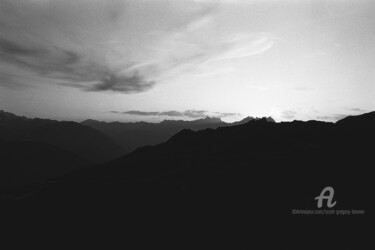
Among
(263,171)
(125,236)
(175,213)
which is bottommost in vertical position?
(125,236)

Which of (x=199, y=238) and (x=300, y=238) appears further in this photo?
(x=199, y=238)

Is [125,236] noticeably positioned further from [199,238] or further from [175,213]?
[199,238]

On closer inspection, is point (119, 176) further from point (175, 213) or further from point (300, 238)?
point (300, 238)

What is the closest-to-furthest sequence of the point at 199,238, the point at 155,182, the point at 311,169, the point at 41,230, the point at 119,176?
the point at 199,238 → the point at 311,169 → the point at 41,230 → the point at 155,182 → the point at 119,176

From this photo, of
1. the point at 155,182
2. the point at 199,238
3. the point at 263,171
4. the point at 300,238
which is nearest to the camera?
the point at 300,238

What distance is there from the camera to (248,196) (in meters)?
44.0

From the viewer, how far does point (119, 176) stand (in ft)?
293

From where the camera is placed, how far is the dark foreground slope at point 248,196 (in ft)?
111

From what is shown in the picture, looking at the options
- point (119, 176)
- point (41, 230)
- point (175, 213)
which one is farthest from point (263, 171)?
point (119, 176)

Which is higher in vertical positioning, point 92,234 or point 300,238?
point 300,238

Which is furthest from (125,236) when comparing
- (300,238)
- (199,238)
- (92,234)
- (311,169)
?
(311,169)

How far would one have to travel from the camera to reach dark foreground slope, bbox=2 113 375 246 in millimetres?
33938

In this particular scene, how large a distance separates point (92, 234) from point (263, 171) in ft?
111

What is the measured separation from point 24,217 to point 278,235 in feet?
199
